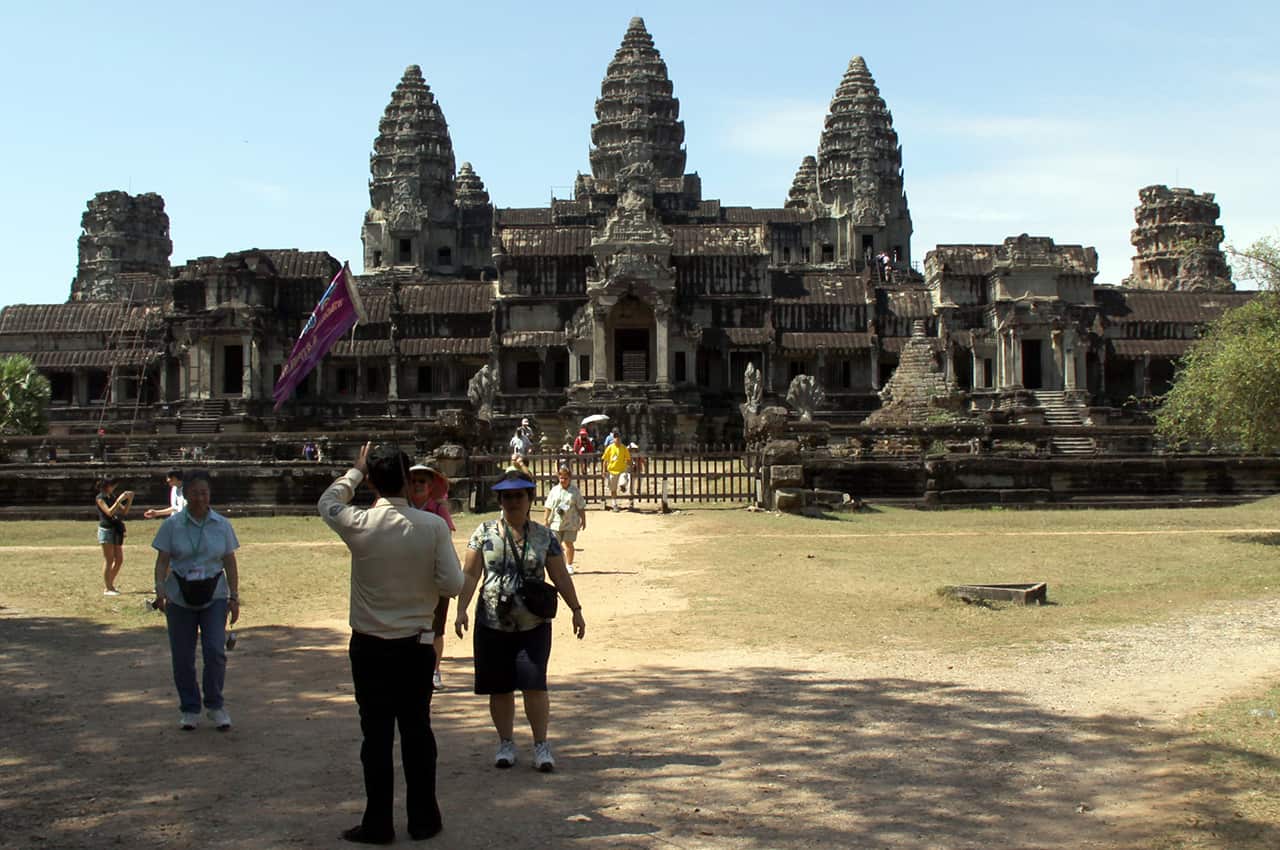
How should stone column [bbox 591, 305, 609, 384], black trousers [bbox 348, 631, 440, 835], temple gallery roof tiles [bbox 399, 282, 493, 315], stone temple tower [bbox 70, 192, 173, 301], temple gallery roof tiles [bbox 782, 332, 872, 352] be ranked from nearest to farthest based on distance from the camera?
black trousers [bbox 348, 631, 440, 835]
stone column [bbox 591, 305, 609, 384]
temple gallery roof tiles [bbox 782, 332, 872, 352]
temple gallery roof tiles [bbox 399, 282, 493, 315]
stone temple tower [bbox 70, 192, 173, 301]

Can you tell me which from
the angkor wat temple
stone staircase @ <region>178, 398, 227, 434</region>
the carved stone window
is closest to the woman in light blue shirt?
the angkor wat temple

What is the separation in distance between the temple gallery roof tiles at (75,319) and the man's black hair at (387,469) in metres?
56.2

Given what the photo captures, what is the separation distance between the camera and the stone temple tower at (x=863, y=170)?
71.2 metres

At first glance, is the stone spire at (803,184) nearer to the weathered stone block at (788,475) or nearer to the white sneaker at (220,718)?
the weathered stone block at (788,475)

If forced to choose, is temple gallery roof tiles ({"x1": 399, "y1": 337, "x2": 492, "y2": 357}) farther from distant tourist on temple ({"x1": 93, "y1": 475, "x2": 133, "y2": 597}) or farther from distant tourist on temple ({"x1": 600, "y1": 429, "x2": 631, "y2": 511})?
distant tourist on temple ({"x1": 93, "y1": 475, "x2": 133, "y2": 597})

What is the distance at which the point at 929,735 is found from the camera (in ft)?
26.4

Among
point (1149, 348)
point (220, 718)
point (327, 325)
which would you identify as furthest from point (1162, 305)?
point (220, 718)

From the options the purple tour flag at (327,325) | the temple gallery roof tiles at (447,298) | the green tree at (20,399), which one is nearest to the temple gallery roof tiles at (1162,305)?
the temple gallery roof tiles at (447,298)

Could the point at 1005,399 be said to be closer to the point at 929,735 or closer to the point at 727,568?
the point at 727,568

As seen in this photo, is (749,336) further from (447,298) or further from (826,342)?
(447,298)

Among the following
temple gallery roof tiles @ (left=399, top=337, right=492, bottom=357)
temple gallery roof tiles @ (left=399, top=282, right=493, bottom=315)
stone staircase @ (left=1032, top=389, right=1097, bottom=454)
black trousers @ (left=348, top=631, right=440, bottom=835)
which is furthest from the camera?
temple gallery roof tiles @ (left=399, top=282, right=493, bottom=315)

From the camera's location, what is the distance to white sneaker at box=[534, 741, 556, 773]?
726 cm

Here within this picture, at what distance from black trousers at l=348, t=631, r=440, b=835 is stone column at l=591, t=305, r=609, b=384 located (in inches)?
1727

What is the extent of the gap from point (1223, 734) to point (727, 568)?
9500 mm
